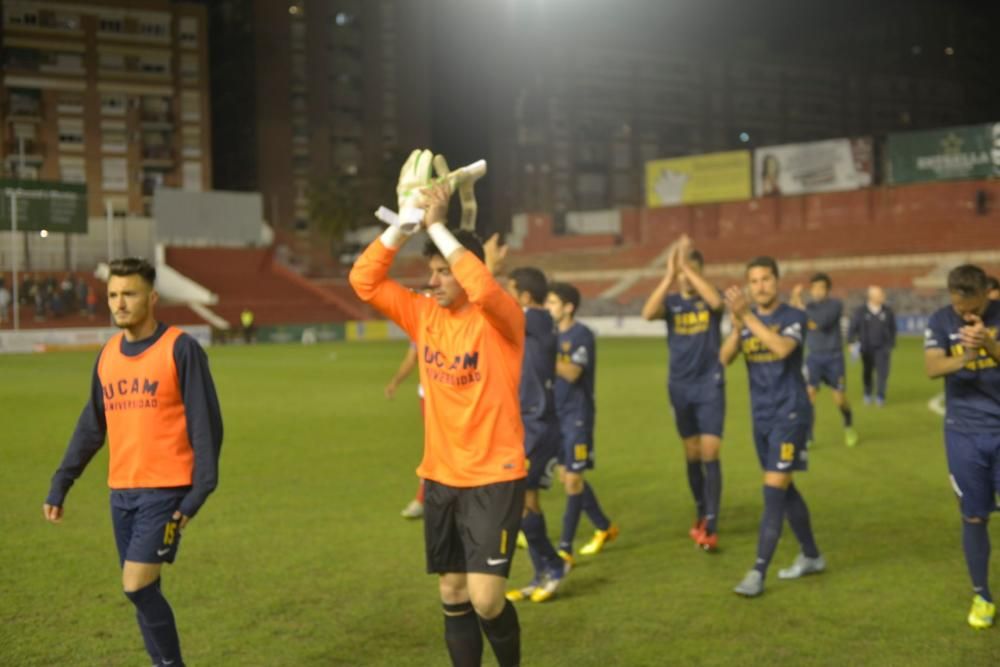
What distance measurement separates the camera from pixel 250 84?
91.0 metres

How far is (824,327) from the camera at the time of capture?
14758mm

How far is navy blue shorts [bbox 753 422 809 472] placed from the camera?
6898 millimetres

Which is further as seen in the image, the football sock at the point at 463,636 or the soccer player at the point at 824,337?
the soccer player at the point at 824,337

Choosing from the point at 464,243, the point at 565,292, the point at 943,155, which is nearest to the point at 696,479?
the point at 565,292

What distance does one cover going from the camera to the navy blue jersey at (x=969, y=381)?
6000mm

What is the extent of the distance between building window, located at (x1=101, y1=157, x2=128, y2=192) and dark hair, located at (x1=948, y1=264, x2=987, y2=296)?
7867cm

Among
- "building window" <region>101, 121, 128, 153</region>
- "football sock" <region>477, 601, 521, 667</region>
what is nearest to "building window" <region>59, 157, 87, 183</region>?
"building window" <region>101, 121, 128, 153</region>

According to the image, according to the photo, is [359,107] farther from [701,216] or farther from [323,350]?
[323,350]

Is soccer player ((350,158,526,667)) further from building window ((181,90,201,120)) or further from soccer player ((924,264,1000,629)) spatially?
building window ((181,90,201,120))

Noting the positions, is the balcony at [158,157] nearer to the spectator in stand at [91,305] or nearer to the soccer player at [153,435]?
the spectator in stand at [91,305]

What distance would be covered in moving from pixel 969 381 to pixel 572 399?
2822 millimetres

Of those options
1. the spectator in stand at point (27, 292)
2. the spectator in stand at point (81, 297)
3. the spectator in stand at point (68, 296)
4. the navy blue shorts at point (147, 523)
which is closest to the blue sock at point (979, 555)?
the navy blue shorts at point (147, 523)

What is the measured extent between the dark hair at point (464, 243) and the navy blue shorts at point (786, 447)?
320 centimetres

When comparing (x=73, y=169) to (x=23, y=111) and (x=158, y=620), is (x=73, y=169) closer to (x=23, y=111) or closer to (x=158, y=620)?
(x=23, y=111)
